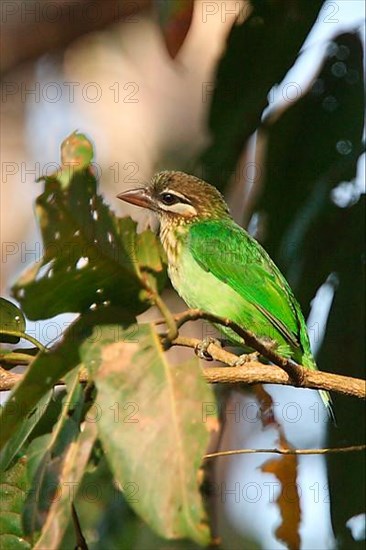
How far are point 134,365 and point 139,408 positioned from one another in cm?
10

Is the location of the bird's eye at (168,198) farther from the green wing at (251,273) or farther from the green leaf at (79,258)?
the green leaf at (79,258)

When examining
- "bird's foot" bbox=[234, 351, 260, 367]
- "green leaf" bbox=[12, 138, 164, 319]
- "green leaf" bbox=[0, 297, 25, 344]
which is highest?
"green leaf" bbox=[12, 138, 164, 319]

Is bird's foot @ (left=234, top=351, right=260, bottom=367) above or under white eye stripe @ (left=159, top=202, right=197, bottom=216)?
under

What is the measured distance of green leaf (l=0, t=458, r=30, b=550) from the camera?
8.11 ft

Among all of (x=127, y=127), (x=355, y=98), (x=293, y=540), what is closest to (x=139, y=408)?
(x=293, y=540)

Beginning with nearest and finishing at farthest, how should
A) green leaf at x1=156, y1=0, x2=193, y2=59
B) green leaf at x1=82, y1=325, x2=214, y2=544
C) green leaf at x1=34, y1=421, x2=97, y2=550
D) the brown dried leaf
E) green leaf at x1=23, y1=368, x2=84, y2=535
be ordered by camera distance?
green leaf at x1=82, y1=325, x2=214, y2=544, green leaf at x1=34, y1=421, x2=97, y2=550, green leaf at x1=23, y1=368, x2=84, y2=535, green leaf at x1=156, y1=0, x2=193, y2=59, the brown dried leaf

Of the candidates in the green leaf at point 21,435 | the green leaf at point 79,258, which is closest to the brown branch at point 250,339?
the green leaf at point 79,258

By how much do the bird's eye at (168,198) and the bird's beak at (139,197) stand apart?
61mm

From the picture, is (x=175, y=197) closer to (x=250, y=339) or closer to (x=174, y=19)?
(x=174, y=19)

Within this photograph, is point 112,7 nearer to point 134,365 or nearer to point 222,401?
point 222,401

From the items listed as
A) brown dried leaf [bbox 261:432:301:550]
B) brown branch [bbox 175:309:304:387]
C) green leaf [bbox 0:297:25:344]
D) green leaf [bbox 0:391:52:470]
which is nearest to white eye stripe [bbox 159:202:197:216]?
brown dried leaf [bbox 261:432:301:550]

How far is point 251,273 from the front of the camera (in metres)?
4.17

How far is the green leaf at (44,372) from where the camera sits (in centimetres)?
200

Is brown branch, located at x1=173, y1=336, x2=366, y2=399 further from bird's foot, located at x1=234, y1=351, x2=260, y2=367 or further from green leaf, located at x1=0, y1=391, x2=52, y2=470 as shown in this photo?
green leaf, located at x1=0, y1=391, x2=52, y2=470
